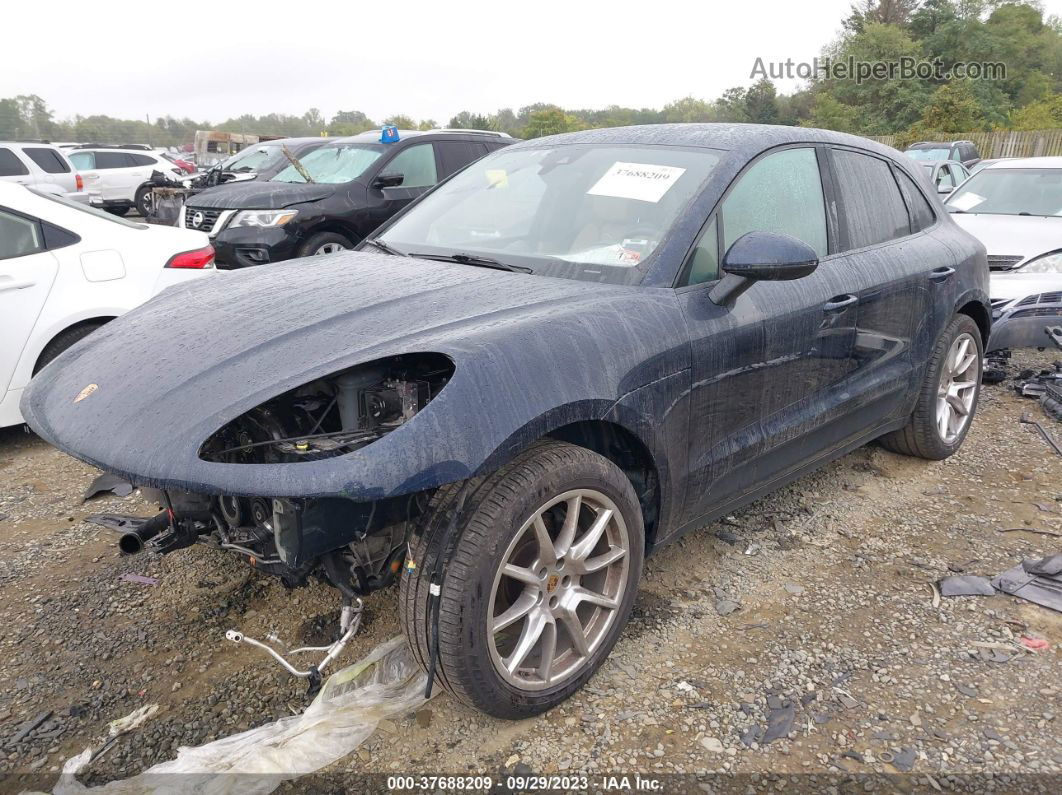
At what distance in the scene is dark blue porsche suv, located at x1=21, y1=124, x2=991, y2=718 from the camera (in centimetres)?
198

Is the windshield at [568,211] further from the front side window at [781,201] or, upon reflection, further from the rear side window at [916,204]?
the rear side window at [916,204]

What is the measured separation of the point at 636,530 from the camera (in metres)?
2.44

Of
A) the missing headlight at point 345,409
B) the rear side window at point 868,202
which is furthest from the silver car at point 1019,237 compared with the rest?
the missing headlight at point 345,409

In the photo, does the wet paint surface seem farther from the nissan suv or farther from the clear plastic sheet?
the nissan suv

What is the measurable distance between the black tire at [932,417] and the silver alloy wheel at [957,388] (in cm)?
3

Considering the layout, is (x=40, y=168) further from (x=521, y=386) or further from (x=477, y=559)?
(x=477, y=559)

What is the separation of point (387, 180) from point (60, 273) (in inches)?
159

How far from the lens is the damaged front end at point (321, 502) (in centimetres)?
199

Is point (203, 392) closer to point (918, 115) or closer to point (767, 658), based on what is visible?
point (767, 658)

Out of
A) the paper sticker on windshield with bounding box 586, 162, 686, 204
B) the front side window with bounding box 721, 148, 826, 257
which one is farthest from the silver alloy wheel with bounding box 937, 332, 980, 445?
the paper sticker on windshield with bounding box 586, 162, 686, 204

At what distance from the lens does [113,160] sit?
63.2ft

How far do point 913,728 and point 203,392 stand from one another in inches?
87.8

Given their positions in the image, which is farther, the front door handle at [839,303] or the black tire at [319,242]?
the black tire at [319,242]

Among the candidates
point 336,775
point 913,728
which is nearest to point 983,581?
point 913,728
